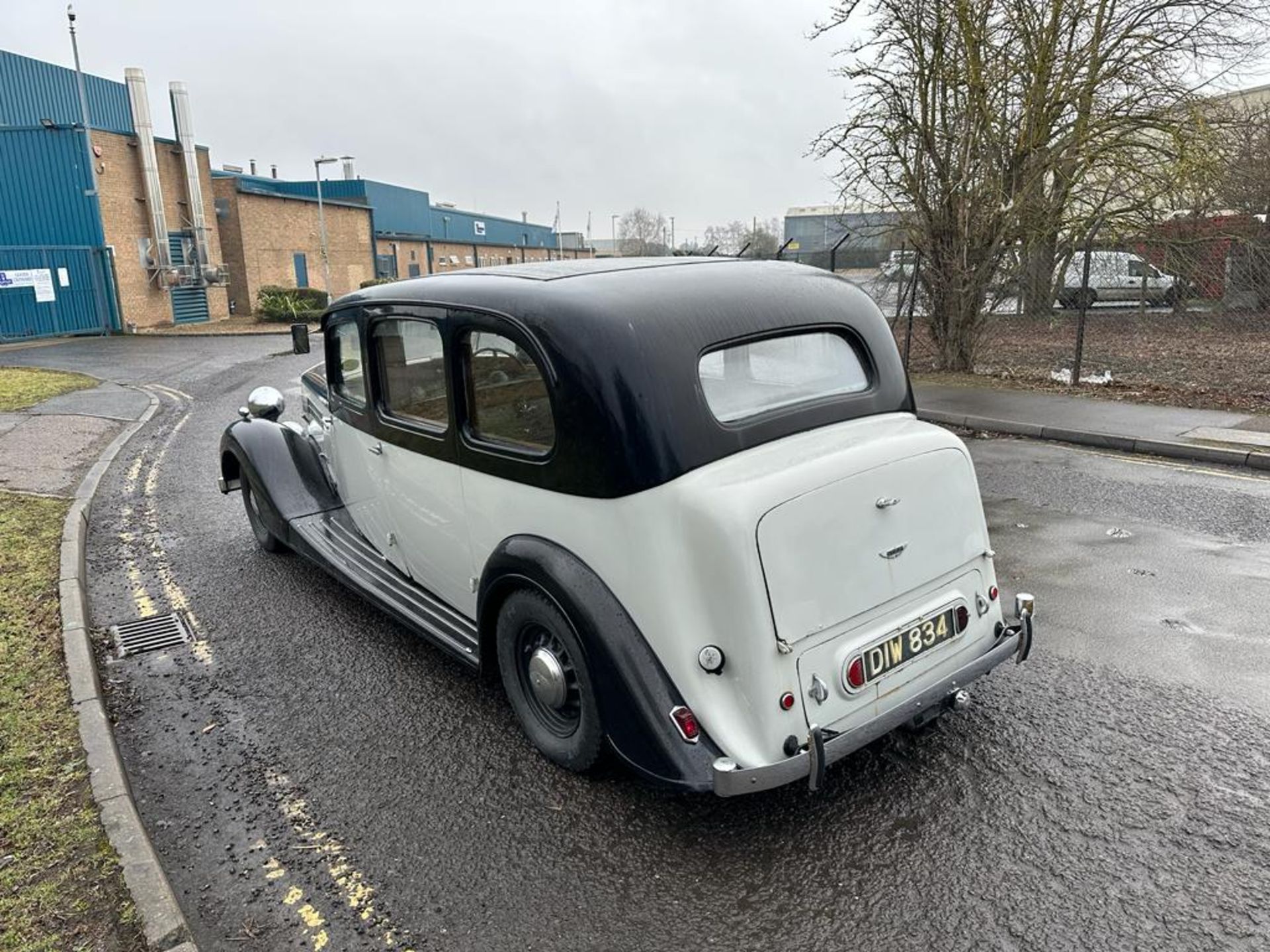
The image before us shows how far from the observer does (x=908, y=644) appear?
3.09 meters

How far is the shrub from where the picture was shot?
2833 cm

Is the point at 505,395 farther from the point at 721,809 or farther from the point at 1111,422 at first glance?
the point at 1111,422

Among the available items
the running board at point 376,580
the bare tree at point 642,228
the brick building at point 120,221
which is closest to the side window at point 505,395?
the running board at point 376,580

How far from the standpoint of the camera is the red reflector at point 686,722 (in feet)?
9.04

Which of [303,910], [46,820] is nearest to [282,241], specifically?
[46,820]

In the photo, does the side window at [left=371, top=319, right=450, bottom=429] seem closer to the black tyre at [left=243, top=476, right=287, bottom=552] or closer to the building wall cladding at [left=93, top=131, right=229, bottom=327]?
the black tyre at [left=243, top=476, right=287, bottom=552]

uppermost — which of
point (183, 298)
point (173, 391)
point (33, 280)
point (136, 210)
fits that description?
point (136, 210)

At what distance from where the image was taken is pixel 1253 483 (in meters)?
6.97

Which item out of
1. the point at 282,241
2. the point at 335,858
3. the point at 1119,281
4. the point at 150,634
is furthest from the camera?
the point at 282,241

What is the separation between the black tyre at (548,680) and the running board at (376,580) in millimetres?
252

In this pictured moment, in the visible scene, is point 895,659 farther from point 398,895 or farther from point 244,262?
point 244,262

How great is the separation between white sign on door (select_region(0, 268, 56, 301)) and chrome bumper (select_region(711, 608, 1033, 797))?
27455 millimetres

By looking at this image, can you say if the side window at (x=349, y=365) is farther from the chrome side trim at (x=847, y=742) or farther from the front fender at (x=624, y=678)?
the chrome side trim at (x=847, y=742)

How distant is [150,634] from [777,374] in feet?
A: 12.6
